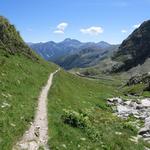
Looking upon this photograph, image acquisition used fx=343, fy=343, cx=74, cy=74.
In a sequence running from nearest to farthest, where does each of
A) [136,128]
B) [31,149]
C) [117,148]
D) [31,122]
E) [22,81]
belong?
[31,149], [117,148], [31,122], [136,128], [22,81]

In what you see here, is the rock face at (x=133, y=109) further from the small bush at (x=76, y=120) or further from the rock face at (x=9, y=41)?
the rock face at (x=9, y=41)

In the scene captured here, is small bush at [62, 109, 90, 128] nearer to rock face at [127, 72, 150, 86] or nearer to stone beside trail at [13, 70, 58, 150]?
stone beside trail at [13, 70, 58, 150]

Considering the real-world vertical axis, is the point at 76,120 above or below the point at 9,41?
below

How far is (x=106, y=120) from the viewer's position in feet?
133

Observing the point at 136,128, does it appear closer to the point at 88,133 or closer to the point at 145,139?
the point at 145,139

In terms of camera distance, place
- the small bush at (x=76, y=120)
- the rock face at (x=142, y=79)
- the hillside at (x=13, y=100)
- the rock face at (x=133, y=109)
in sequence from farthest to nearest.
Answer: the rock face at (x=142, y=79), the rock face at (x=133, y=109), the small bush at (x=76, y=120), the hillside at (x=13, y=100)

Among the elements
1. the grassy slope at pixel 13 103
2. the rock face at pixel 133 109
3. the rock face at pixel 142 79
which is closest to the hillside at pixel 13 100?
the grassy slope at pixel 13 103

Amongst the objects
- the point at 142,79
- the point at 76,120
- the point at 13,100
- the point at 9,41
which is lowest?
the point at 142,79

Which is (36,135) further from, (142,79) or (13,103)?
(142,79)

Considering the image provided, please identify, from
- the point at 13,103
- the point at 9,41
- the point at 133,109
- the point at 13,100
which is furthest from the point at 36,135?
the point at 9,41

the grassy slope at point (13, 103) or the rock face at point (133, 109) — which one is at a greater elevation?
the grassy slope at point (13, 103)

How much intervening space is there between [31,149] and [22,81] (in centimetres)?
2606

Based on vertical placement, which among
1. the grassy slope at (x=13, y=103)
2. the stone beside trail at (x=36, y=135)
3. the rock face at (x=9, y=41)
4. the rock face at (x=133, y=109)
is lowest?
the rock face at (x=133, y=109)

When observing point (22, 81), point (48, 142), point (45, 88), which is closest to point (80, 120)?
point (48, 142)
